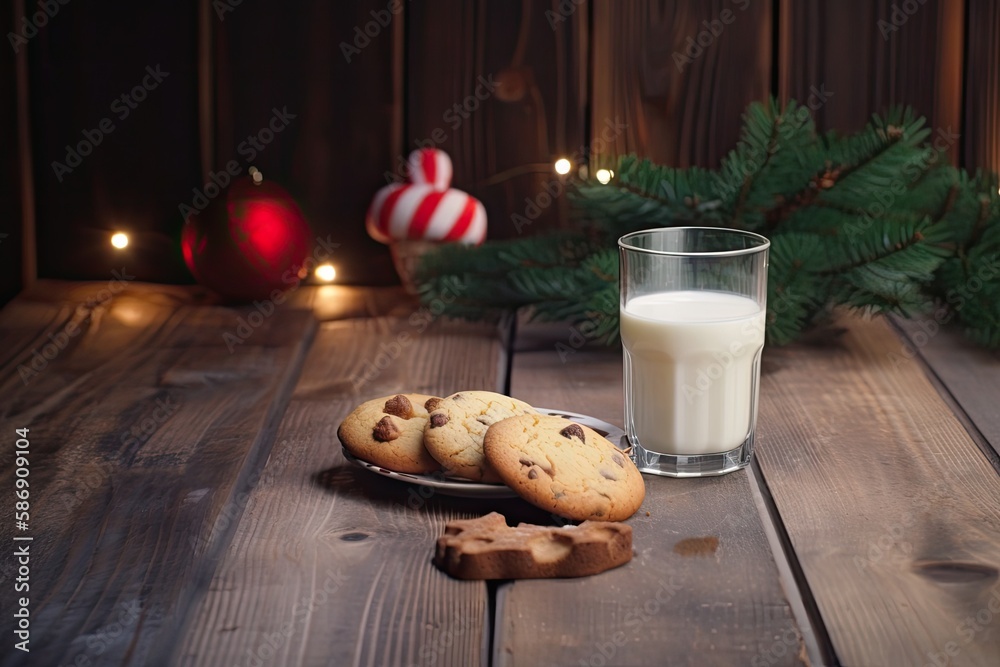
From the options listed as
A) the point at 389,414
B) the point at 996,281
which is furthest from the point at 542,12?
the point at 389,414

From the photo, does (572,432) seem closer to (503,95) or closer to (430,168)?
(430,168)

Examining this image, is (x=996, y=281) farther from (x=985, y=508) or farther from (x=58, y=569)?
(x=58, y=569)

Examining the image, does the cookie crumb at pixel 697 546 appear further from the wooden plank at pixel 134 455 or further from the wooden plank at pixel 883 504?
the wooden plank at pixel 134 455

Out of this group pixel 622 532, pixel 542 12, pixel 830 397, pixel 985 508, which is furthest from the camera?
pixel 542 12

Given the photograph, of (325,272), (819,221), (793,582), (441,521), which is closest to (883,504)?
(793,582)

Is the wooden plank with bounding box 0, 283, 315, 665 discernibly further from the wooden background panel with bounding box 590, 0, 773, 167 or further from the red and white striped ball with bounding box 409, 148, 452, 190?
the wooden background panel with bounding box 590, 0, 773, 167

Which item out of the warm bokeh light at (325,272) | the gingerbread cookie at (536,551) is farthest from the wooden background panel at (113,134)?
the gingerbread cookie at (536,551)

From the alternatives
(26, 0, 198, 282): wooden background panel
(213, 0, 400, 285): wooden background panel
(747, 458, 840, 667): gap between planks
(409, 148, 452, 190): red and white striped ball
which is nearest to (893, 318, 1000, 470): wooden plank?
(747, 458, 840, 667): gap between planks

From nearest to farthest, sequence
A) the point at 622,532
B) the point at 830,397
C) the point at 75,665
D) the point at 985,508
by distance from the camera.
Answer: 1. the point at 75,665
2. the point at 622,532
3. the point at 985,508
4. the point at 830,397
